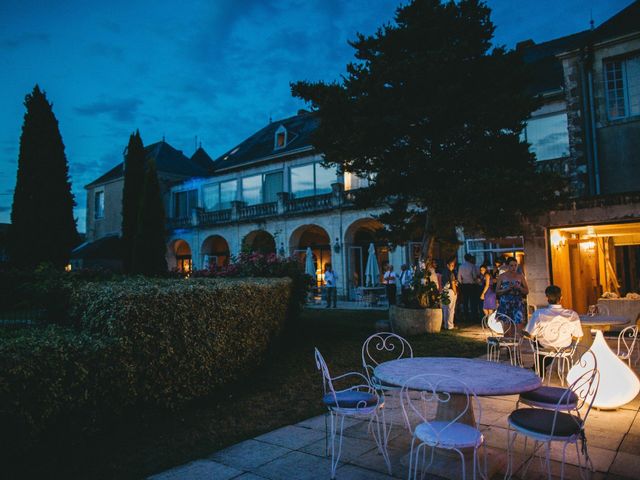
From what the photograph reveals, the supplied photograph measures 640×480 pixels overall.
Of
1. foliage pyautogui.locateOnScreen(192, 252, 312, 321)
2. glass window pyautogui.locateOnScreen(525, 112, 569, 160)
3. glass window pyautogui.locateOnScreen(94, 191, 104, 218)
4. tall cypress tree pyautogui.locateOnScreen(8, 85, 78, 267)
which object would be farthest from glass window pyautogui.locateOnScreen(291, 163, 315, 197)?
glass window pyautogui.locateOnScreen(94, 191, 104, 218)

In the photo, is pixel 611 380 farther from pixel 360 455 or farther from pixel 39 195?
pixel 39 195

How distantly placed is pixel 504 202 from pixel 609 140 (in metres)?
5.18

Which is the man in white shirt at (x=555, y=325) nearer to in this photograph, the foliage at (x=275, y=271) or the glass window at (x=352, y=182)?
A: the foliage at (x=275, y=271)

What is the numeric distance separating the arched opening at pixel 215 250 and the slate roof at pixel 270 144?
4367 mm

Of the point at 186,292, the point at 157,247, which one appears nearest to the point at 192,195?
the point at 157,247

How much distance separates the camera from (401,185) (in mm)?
10344

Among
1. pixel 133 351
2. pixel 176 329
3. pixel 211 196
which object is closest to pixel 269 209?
pixel 211 196

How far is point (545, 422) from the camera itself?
298cm

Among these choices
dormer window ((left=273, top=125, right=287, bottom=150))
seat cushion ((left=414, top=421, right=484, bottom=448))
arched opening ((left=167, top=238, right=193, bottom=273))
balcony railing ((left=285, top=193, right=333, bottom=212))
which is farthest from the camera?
arched opening ((left=167, top=238, right=193, bottom=273))

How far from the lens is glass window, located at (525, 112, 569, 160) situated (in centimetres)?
1603

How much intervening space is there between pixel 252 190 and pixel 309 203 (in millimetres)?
5064

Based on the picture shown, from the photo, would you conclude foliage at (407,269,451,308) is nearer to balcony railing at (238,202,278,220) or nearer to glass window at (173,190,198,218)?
balcony railing at (238,202,278,220)

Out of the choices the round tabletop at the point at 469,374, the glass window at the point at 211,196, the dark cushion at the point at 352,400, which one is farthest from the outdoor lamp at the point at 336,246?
the dark cushion at the point at 352,400

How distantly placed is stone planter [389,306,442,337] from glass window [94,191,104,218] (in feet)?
93.1
